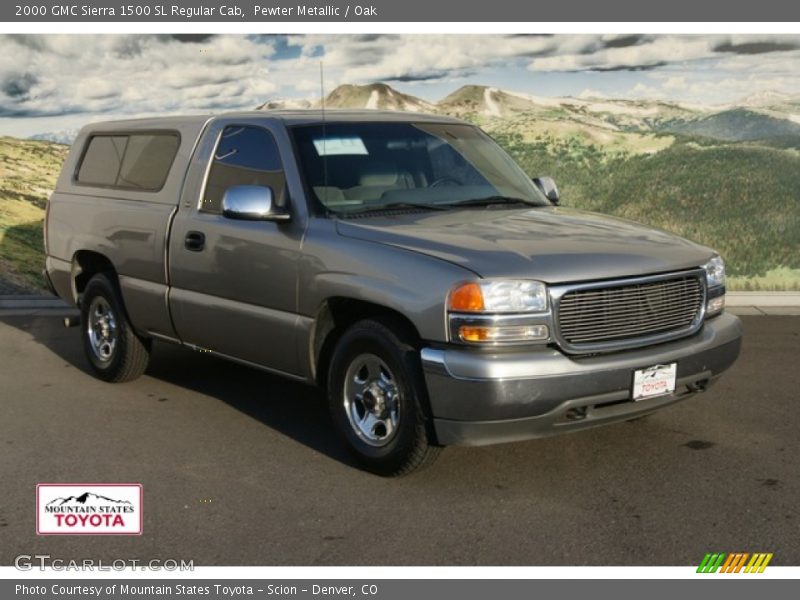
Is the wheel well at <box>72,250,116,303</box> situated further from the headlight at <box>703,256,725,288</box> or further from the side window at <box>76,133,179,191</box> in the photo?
the headlight at <box>703,256,725,288</box>

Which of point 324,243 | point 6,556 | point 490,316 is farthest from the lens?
point 324,243

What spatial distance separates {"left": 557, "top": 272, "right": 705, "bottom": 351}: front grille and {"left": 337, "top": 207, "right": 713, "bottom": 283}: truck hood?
3.1 inches

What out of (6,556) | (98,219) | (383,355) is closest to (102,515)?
(6,556)

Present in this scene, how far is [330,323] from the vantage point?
5.70m

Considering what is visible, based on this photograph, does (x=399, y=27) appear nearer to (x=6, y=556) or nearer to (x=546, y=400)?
(x=546, y=400)

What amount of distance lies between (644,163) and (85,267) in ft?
Answer: 23.5

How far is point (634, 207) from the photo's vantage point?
12.4 metres

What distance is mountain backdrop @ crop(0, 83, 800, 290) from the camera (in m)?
11.9

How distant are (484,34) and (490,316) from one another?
7976 mm

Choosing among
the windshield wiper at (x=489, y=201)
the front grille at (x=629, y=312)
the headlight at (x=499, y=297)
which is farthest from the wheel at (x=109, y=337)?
the front grille at (x=629, y=312)

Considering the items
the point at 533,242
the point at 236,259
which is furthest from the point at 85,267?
the point at 533,242

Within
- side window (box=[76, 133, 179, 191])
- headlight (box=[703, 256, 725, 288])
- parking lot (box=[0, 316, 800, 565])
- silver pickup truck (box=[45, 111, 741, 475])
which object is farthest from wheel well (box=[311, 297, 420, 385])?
side window (box=[76, 133, 179, 191])

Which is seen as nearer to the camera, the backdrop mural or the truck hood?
the truck hood

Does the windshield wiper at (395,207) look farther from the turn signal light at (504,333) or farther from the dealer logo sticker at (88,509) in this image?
the dealer logo sticker at (88,509)
